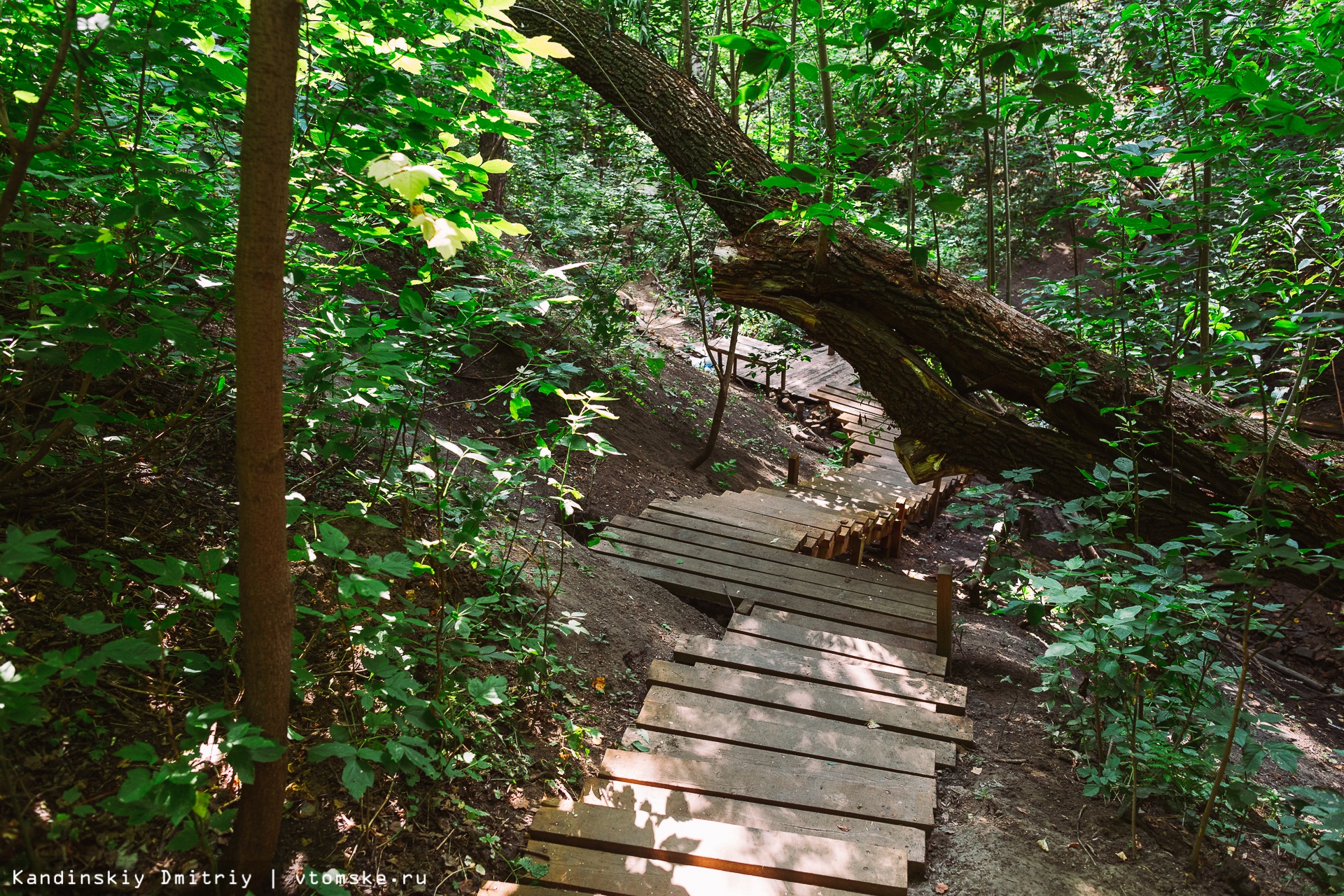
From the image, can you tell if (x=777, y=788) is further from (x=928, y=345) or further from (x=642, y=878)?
(x=928, y=345)

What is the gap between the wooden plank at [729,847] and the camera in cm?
257

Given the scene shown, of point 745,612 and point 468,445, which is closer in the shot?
point 468,445

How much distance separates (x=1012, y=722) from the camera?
13.8 ft

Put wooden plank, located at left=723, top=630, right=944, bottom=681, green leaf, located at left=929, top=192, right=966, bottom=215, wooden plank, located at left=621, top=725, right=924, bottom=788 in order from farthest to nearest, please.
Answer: wooden plank, located at left=723, top=630, right=944, bottom=681, wooden plank, located at left=621, top=725, right=924, bottom=788, green leaf, located at left=929, top=192, right=966, bottom=215

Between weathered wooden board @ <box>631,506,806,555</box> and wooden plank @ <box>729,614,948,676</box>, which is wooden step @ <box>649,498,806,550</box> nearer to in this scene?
weathered wooden board @ <box>631,506,806,555</box>

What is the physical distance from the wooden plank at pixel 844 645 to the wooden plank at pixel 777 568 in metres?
0.61

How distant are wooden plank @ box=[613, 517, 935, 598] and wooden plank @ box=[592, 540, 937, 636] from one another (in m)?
0.24

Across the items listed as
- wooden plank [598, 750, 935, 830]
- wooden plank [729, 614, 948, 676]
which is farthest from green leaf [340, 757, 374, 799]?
wooden plank [729, 614, 948, 676]

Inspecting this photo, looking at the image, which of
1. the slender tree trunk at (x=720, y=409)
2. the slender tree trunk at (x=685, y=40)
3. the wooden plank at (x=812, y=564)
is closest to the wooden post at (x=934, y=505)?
the slender tree trunk at (x=720, y=409)

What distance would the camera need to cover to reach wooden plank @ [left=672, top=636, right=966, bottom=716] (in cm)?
402

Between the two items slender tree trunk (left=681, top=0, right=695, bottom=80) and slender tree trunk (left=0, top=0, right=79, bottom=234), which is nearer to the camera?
slender tree trunk (left=0, top=0, right=79, bottom=234)

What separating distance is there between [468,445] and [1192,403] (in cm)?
505

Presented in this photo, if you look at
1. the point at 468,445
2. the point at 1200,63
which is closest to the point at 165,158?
the point at 468,445

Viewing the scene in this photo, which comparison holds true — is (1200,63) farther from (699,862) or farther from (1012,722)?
(699,862)
